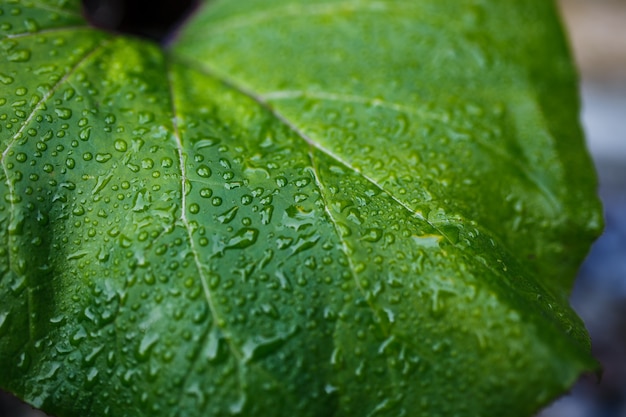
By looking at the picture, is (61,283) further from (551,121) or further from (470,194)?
(551,121)

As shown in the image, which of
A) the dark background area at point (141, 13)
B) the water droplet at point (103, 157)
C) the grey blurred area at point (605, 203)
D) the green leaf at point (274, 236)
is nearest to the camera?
the green leaf at point (274, 236)

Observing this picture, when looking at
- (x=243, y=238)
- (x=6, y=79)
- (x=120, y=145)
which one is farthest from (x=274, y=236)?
(x=6, y=79)

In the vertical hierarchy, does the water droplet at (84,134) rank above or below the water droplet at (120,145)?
above

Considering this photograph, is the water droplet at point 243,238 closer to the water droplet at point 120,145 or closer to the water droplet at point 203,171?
the water droplet at point 203,171

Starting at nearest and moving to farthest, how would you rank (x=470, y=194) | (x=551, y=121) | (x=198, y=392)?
(x=198, y=392)
(x=470, y=194)
(x=551, y=121)

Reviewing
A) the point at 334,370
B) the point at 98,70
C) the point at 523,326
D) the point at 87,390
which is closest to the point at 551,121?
the point at 523,326

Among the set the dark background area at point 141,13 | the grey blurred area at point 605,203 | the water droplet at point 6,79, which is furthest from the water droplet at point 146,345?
the grey blurred area at point 605,203

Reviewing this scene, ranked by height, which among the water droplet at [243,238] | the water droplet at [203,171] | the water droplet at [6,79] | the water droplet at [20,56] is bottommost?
the water droplet at [243,238]

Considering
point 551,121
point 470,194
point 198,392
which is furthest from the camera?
point 551,121
